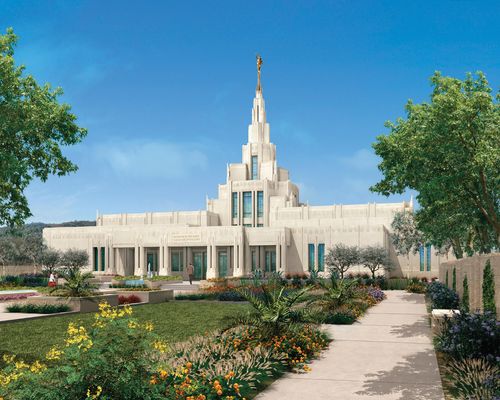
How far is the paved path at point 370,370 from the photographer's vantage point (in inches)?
338

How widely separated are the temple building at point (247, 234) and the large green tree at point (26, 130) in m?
45.4

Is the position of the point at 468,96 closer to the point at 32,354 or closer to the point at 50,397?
the point at 32,354

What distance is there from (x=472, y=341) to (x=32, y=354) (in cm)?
914

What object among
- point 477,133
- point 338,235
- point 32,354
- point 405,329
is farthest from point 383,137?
point 338,235

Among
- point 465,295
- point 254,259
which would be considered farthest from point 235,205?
point 465,295

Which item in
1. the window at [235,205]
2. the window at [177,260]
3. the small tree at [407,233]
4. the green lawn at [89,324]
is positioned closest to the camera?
the green lawn at [89,324]

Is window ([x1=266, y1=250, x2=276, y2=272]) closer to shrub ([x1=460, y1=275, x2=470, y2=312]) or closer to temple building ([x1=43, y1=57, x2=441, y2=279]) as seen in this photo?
temple building ([x1=43, y1=57, x2=441, y2=279])

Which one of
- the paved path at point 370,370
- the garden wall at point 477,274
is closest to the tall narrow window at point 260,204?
the garden wall at point 477,274

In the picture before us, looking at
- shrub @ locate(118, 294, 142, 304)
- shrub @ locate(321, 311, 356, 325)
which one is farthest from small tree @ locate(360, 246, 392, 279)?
shrub @ locate(321, 311, 356, 325)

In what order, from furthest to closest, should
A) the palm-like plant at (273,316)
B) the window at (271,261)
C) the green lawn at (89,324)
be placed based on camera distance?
1. the window at (271,261)
2. the green lawn at (89,324)
3. the palm-like plant at (273,316)

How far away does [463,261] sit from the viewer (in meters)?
20.4

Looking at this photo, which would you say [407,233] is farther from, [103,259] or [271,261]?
[103,259]

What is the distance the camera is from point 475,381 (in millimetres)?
8023

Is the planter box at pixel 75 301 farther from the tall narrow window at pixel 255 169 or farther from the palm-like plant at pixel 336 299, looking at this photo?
the tall narrow window at pixel 255 169
